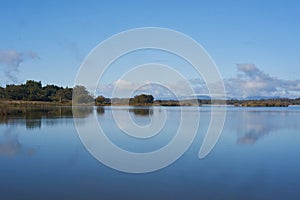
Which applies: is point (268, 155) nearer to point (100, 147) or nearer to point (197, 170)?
point (197, 170)

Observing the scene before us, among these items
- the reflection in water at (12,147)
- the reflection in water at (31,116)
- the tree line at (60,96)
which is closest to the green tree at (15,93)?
the tree line at (60,96)

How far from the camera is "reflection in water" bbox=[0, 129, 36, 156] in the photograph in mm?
10070

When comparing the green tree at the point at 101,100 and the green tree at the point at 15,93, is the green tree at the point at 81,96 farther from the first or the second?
Answer: the green tree at the point at 15,93

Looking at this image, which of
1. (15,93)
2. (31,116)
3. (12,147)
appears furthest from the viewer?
(15,93)

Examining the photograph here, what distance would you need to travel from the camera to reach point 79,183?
21.9ft

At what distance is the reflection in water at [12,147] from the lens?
10070mm

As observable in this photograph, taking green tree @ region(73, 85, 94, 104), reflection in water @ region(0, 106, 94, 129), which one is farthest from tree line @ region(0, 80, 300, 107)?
reflection in water @ region(0, 106, 94, 129)

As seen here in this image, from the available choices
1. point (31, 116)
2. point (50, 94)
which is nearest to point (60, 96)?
point (50, 94)

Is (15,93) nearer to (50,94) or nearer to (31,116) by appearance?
(50,94)

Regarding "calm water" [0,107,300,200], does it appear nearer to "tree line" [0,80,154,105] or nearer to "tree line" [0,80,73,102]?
"tree line" [0,80,154,105]

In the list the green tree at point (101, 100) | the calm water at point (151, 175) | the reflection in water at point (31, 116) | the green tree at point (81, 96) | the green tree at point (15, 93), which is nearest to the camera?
the calm water at point (151, 175)

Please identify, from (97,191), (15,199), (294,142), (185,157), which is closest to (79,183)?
(97,191)

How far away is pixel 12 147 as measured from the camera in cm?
1098

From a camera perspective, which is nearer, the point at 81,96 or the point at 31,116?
the point at 31,116
